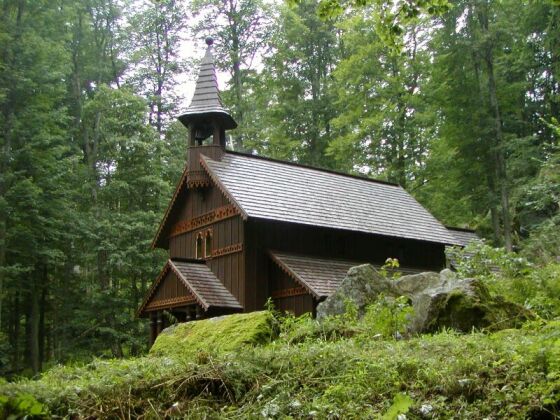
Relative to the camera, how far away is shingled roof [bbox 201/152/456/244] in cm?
2198

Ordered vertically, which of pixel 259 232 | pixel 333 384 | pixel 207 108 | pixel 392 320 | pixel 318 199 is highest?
pixel 207 108

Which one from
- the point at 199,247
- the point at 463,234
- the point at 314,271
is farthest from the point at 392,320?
the point at 463,234

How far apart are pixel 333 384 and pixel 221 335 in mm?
4215

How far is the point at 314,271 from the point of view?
21.3 meters

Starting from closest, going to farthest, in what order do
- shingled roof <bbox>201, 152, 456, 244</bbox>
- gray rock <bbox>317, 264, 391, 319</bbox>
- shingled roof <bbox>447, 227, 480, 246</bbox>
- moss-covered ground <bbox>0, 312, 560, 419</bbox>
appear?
moss-covered ground <bbox>0, 312, 560, 419</bbox> → gray rock <bbox>317, 264, 391, 319</bbox> → shingled roof <bbox>201, 152, 456, 244</bbox> → shingled roof <bbox>447, 227, 480, 246</bbox>

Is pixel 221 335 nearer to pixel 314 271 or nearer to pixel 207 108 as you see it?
pixel 314 271

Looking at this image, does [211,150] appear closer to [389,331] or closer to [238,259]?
[238,259]

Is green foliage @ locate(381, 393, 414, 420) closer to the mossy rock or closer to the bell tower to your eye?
the mossy rock

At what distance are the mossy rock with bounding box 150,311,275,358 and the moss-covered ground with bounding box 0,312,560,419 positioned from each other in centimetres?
193

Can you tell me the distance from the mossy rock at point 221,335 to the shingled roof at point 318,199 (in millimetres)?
9779

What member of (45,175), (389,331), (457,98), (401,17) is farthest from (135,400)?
(457,98)

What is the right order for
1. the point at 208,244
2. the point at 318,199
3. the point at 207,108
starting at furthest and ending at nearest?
1. the point at 207,108
2. the point at 318,199
3. the point at 208,244

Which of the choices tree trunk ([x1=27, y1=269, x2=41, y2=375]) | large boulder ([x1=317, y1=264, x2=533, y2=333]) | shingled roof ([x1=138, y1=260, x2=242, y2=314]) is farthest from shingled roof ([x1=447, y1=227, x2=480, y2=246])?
large boulder ([x1=317, y1=264, x2=533, y2=333])

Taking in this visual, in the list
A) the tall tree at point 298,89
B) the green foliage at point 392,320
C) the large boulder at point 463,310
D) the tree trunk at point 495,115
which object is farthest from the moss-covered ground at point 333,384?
the tall tree at point 298,89
